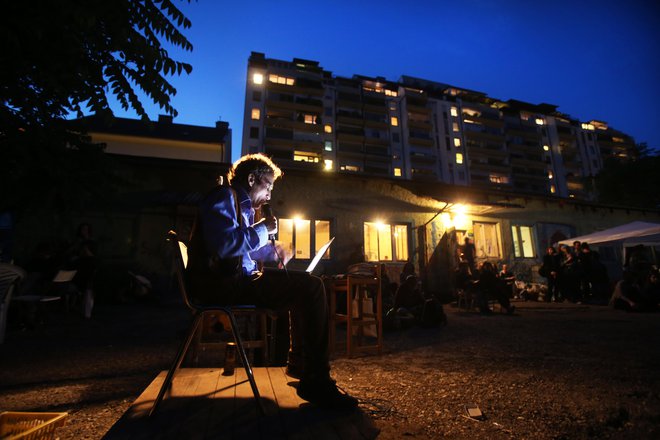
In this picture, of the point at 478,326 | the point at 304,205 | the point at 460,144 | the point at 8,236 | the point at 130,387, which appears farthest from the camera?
the point at 460,144

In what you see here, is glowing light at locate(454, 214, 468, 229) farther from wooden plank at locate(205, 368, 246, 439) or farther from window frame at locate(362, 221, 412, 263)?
wooden plank at locate(205, 368, 246, 439)

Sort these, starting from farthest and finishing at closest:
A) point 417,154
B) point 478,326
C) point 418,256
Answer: point 417,154 < point 418,256 < point 478,326

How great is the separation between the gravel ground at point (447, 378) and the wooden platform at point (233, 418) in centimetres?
44

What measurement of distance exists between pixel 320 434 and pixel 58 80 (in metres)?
5.78

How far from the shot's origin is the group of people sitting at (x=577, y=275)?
11008mm

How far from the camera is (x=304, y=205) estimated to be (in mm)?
11898

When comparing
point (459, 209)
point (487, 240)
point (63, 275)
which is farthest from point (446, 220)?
point (63, 275)

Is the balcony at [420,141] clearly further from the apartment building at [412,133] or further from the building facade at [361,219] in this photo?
the building facade at [361,219]

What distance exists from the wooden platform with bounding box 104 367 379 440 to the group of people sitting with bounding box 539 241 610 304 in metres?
12.7

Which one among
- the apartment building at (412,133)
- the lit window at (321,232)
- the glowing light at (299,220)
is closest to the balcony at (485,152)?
the apartment building at (412,133)

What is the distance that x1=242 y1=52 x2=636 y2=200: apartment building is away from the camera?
45188 mm

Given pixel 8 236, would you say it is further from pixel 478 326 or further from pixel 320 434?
pixel 478 326

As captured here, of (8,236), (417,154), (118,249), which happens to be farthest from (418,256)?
(417,154)

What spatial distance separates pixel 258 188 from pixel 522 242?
15.6 metres
